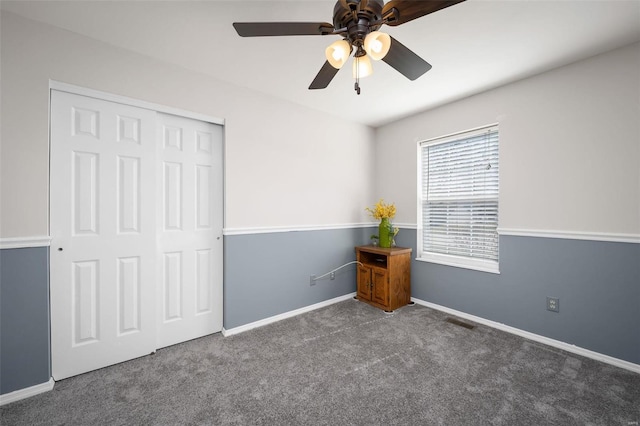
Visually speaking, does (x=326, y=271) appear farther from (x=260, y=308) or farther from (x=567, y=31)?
(x=567, y=31)

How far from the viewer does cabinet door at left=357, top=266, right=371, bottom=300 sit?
338 cm

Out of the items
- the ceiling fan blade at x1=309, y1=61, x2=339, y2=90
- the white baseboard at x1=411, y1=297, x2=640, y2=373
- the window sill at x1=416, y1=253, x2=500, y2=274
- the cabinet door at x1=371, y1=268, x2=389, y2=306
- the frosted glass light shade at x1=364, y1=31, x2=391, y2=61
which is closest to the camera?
the frosted glass light shade at x1=364, y1=31, x2=391, y2=61

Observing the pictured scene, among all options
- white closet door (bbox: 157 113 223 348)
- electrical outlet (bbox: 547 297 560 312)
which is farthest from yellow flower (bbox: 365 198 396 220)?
white closet door (bbox: 157 113 223 348)

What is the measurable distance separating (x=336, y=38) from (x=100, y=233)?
2.34 m

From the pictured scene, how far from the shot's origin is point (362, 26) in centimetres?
129

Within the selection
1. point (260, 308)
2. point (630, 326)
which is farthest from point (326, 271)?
point (630, 326)

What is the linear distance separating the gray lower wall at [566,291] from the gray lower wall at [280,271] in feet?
4.68

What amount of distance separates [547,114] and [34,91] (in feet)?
13.3

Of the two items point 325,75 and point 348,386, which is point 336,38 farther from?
point 348,386

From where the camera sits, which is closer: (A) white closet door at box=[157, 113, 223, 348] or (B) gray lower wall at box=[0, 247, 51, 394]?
(B) gray lower wall at box=[0, 247, 51, 394]

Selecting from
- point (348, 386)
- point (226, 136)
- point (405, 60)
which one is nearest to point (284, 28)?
point (405, 60)

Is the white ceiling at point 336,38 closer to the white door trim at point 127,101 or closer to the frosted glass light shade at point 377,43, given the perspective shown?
the white door trim at point 127,101

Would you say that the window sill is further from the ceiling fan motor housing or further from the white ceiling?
the ceiling fan motor housing

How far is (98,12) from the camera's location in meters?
1.70
